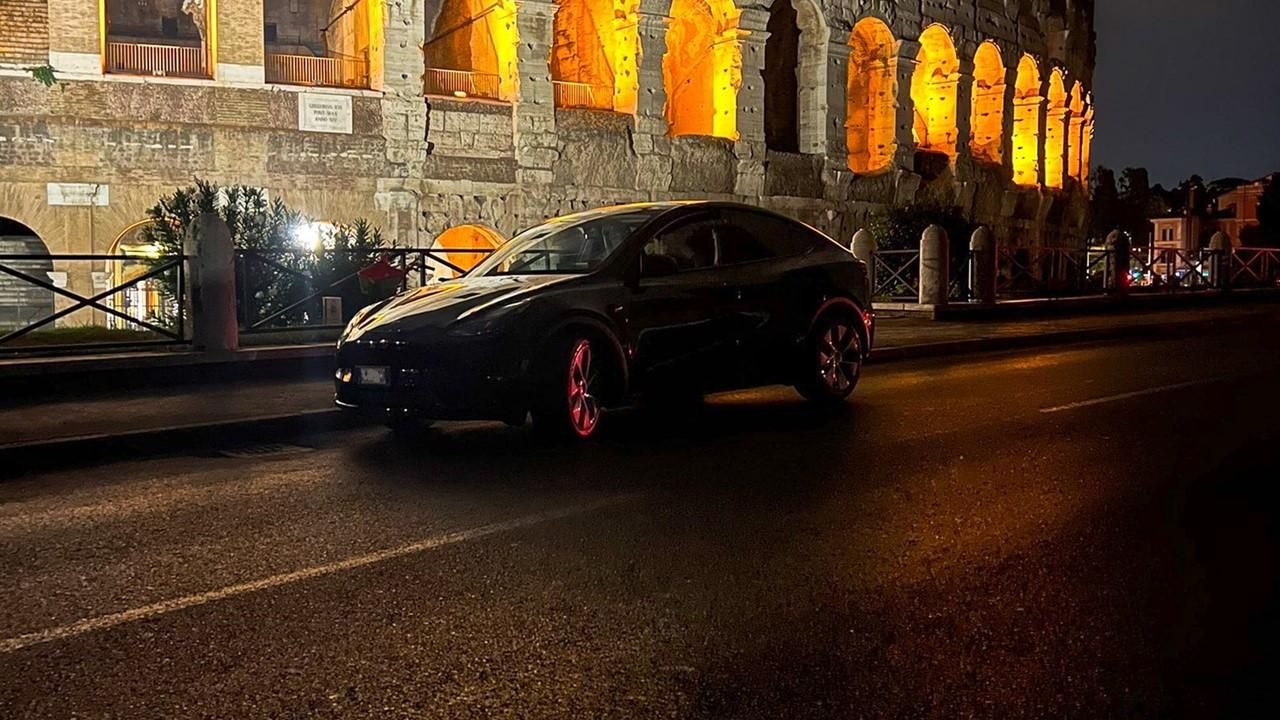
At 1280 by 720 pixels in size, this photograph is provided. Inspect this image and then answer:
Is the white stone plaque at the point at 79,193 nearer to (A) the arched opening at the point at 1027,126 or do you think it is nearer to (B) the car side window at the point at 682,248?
(B) the car side window at the point at 682,248

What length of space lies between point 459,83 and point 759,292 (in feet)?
61.6

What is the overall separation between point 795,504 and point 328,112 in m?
19.3

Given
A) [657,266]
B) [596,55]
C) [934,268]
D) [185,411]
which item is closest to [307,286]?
[185,411]

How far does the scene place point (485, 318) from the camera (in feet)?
25.3

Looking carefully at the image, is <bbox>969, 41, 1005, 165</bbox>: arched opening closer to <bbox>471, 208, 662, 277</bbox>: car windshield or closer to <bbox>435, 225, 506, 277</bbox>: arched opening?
<bbox>435, 225, 506, 277</bbox>: arched opening

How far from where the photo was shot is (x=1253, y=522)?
5574 mm

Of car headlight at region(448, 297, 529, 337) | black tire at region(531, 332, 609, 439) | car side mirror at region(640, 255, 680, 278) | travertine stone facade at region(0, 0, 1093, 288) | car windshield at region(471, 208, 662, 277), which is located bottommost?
black tire at region(531, 332, 609, 439)

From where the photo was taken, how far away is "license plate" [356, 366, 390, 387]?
7.80 m

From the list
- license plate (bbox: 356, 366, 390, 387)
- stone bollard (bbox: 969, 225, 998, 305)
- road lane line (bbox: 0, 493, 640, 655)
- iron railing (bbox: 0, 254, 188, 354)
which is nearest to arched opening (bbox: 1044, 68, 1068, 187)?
stone bollard (bbox: 969, 225, 998, 305)

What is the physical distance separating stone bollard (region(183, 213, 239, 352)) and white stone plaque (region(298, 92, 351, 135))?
10.8 metres

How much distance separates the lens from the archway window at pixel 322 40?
2334cm

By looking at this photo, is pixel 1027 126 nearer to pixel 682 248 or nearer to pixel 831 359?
pixel 831 359

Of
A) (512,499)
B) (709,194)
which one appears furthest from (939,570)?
(709,194)

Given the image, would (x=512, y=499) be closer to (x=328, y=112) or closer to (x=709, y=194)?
(x=328, y=112)
